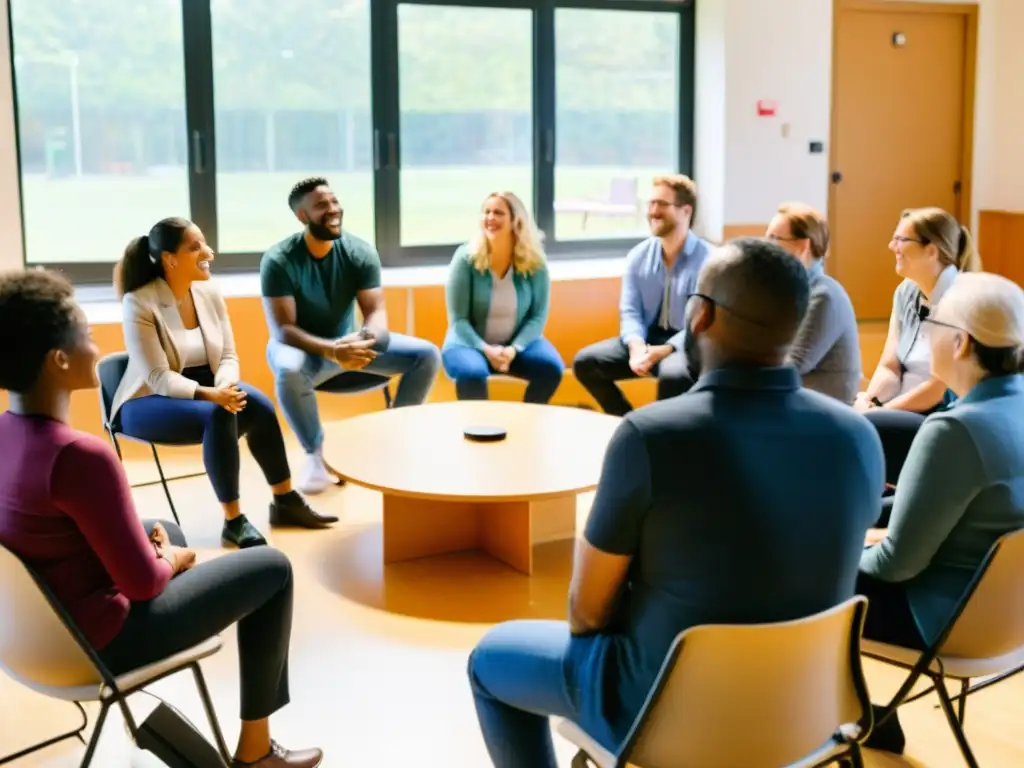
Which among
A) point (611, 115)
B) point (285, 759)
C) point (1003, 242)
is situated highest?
point (611, 115)

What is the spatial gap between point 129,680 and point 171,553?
13.1 inches

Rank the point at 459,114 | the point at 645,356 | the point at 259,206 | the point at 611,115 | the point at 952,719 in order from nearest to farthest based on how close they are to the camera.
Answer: the point at 952,719 → the point at 645,356 → the point at 259,206 → the point at 459,114 → the point at 611,115

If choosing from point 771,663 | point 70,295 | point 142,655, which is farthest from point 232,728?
point 771,663

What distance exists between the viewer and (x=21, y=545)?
2193 mm

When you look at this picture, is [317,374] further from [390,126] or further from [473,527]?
[390,126]

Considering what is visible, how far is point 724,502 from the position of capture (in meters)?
1.77

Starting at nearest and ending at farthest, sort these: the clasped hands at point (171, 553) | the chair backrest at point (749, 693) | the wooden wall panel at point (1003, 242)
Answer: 1. the chair backrest at point (749, 693)
2. the clasped hands at point (171, 553)
3. the wooden wall panel at point (1003, 242)

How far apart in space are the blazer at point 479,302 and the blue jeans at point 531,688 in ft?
11.0

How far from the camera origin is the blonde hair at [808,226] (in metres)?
4.27

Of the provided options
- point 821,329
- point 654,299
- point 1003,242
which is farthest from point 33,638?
point 1003,242

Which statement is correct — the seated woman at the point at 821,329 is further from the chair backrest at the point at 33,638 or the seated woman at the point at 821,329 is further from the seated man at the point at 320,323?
the chair backrest at the point at 33,638

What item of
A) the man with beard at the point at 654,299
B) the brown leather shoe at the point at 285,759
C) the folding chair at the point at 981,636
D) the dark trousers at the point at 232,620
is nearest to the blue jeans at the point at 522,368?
the man with beard at the point at 654,299

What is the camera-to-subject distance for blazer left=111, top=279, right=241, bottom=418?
410cm

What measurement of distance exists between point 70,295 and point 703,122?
18.2ft
